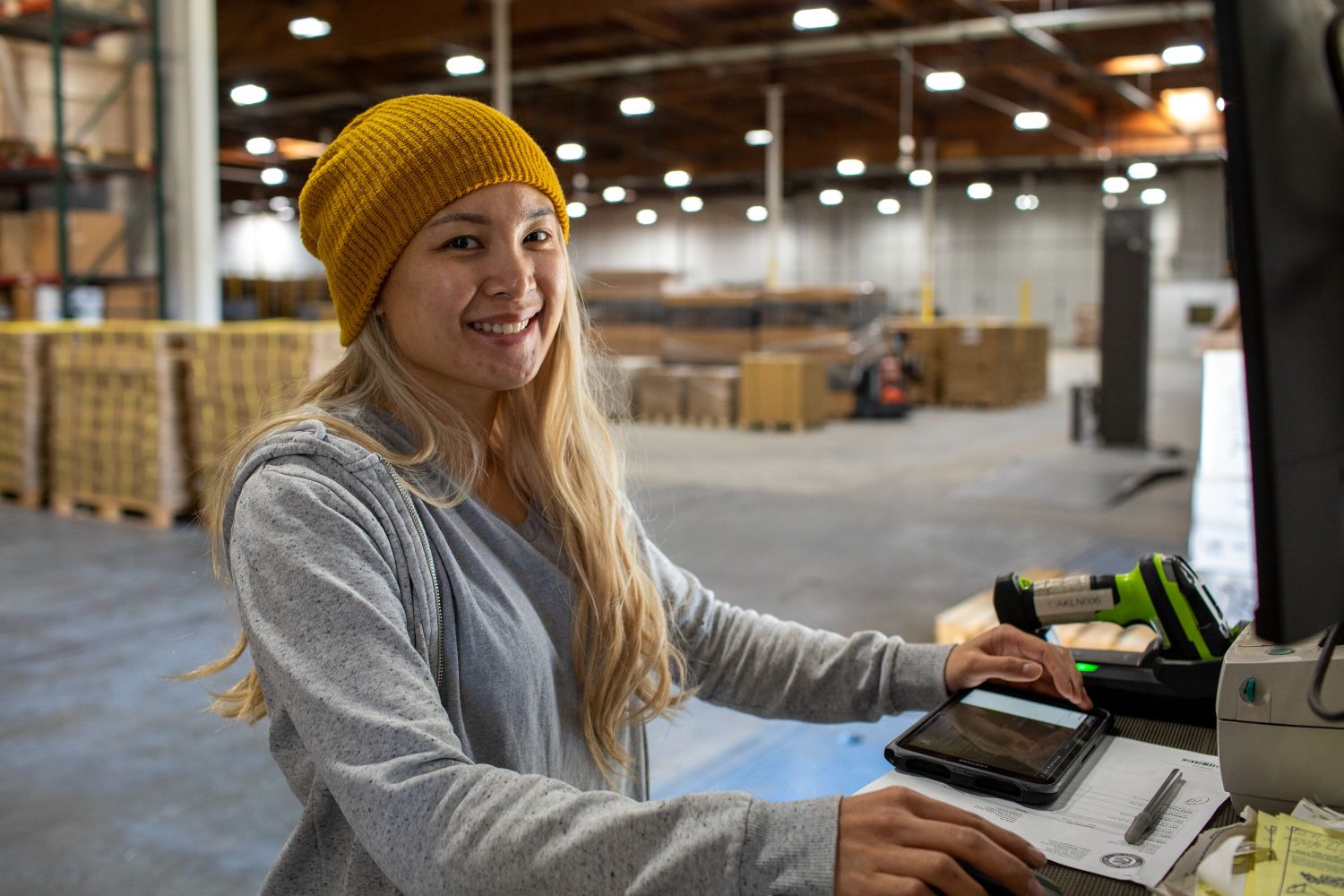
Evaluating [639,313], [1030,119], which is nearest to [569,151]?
[1030,119]

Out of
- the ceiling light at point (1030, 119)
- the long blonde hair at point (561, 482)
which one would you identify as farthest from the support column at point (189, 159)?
the ceiling light at point (1030, 119)

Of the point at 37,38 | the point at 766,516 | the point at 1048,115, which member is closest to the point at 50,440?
the point at 37,38

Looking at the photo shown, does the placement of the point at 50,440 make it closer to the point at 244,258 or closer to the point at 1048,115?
the point at 1048,115

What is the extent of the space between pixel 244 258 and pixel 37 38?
24176 mm

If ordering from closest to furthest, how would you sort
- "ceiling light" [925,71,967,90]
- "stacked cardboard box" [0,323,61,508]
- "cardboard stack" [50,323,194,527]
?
"cardboard stack" [50,323,194,527] < "stacked cardboard box" [0,323,61,508] < "ceiling light" [925,71,967,90]

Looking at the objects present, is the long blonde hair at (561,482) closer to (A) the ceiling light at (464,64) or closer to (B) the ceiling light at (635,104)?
(A) the ceiling light at (464,64)

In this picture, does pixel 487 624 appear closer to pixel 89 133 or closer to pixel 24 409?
pixel 24 409

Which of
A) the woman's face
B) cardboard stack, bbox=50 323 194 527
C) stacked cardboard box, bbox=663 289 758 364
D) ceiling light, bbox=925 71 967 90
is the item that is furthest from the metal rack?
ceiling light, bbox=925 71 967 90

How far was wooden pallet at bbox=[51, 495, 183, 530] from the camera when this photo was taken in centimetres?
772

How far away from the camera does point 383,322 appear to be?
1.52m

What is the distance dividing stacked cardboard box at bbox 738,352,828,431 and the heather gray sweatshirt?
12.1 metres

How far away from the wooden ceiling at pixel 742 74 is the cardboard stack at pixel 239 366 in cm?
830

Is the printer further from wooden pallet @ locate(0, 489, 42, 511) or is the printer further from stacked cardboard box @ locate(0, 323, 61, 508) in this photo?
wooden pallet @ locate(0, 489, 42, 511)

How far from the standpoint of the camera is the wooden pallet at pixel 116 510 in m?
7.72
